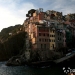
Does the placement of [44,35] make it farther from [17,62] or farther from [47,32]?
[17,62]

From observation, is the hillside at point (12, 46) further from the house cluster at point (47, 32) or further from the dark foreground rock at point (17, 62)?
the dark foreground rock at point (17, 62)

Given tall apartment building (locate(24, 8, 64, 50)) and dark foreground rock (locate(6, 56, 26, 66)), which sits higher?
tall apartment building (locate(24, 8, 64, 50))

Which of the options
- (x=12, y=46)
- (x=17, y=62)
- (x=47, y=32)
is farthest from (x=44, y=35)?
(x=12, y=46)

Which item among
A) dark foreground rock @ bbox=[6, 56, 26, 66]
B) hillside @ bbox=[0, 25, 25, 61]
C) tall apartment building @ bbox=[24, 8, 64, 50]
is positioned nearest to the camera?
dark foreground rock @ bbox=[6, 56, 26, 66]

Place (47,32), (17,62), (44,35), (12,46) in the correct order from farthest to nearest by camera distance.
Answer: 1. (12,46)
2. (47,32)
3. (44,35)
4. (17,62)

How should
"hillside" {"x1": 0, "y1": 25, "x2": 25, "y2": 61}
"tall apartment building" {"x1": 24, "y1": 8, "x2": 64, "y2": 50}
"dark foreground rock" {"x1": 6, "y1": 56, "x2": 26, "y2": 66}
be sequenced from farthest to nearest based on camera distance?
1. "hillside" {"x1": 0, "y1": 25, "x2": 25, "y2": 61}
2. "tall apartment building" {"x1": 24, "y1": 8, "x2": 64, "y2": 50}
3. "dark foreground rock" {"x1": 6, "y1": 56, "x2": 26, "y2": 66}

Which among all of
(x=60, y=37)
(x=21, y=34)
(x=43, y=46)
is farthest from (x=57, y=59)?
(x=21, y=34)

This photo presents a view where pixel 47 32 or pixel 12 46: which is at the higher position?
pixel 47 32

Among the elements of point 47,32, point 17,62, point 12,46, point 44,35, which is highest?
point 47,32

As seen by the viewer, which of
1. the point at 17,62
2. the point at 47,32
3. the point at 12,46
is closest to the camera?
the point at 17,62

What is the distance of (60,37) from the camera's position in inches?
3622

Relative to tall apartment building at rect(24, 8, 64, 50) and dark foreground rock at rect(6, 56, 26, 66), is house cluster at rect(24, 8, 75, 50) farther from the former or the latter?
dark foreground rock at rect(6, 56, 26, 66)

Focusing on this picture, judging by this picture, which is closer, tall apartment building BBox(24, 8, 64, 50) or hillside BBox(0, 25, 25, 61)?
tall apartment building BBox(24, 8, 64, 50)

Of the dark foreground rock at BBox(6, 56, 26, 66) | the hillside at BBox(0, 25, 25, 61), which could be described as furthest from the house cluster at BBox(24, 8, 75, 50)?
the dark foreground rock at BBox(6, 56, 26, 66)
